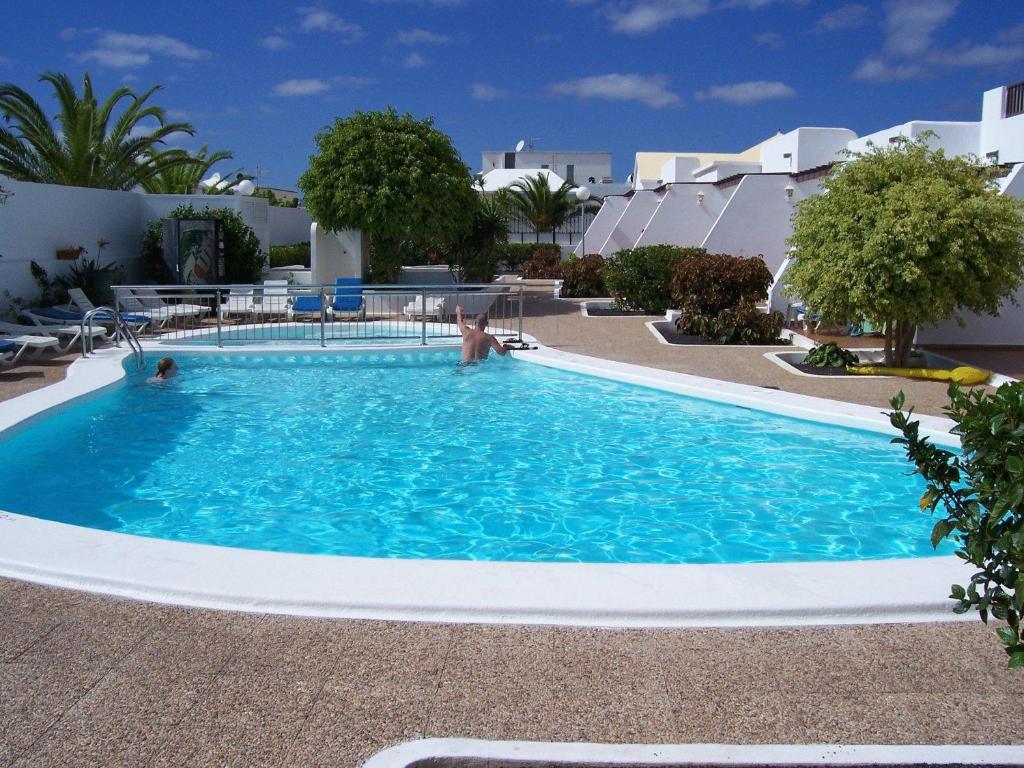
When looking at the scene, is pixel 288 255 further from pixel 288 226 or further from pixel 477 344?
pixel 477 344

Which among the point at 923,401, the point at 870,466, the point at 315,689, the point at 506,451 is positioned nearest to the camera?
the point at 315,689

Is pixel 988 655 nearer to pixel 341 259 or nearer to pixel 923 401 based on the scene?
pixel 923 401

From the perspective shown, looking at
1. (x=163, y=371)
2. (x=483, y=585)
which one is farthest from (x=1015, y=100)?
(x=483, y=585)

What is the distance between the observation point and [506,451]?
32.8 feet

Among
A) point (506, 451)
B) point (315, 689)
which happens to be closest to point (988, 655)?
point (315, 689)

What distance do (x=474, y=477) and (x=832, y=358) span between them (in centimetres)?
705

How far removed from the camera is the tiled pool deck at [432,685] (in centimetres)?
337

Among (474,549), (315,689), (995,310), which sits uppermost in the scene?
(995,310)

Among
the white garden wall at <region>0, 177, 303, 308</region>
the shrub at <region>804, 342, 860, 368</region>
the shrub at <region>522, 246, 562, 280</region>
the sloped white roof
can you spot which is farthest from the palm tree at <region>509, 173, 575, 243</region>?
the shrub at <region>804, 342, 860, 368</region>

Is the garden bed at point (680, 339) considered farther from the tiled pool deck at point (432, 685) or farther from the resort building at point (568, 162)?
the resort building at point (568, 162)

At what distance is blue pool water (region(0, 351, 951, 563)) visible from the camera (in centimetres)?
746

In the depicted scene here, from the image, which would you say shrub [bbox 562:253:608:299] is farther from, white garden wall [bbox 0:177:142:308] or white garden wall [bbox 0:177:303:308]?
white garden wall [bbox 0:177:142:308]

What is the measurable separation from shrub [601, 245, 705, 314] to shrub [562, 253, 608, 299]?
450 cm

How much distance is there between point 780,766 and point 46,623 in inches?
135
